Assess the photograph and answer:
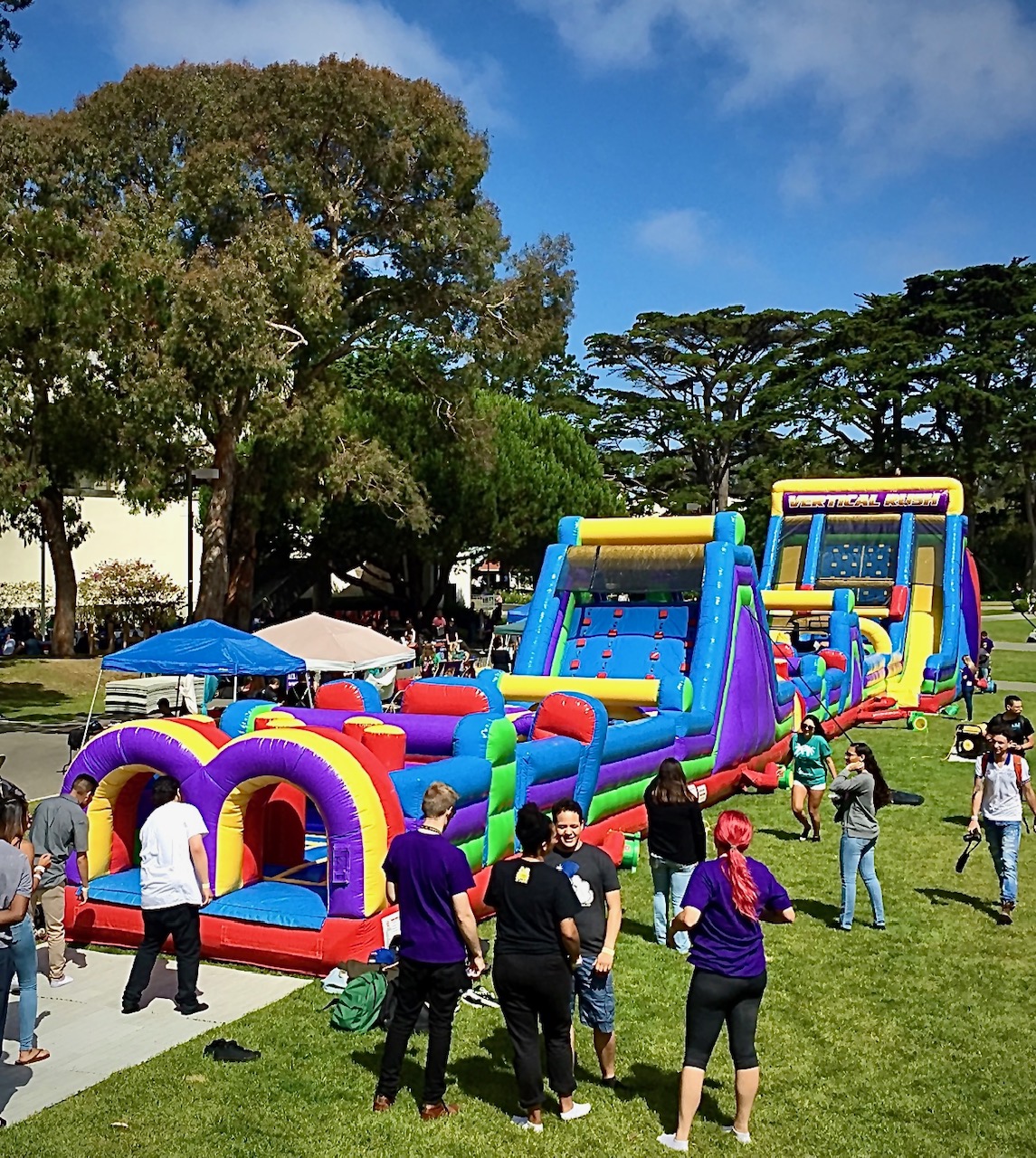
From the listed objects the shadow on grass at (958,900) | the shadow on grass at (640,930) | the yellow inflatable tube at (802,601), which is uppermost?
the yellow inflatable tube at (802,601)

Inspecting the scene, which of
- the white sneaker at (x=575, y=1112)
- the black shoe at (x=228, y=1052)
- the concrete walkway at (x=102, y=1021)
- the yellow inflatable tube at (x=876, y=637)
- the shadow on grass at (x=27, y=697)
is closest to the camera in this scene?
the white sneaker at (x=575, y=1112)

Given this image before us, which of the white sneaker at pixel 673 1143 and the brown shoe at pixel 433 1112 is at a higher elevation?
the white sneaker at pixel 673 1143

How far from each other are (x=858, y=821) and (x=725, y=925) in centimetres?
399

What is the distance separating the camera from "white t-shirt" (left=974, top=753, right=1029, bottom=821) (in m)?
9.11

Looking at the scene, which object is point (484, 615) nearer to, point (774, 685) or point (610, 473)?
point (610, 473)

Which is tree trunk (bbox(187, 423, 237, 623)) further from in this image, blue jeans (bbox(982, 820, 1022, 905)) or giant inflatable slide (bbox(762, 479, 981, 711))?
blue jeans (bbox(982, 820, 1022, 905))

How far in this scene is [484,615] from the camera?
46.3m

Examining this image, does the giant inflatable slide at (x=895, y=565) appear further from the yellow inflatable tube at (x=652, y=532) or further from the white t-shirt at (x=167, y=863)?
the white t-shirt at (x=167, y=863)

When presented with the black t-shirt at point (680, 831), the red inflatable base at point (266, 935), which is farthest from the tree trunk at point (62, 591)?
the black t-shirt at point (680, 831)

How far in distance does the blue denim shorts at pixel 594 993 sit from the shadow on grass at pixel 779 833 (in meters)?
6.69

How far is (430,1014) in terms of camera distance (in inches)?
225

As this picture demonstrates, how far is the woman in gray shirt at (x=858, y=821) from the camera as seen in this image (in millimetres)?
8867

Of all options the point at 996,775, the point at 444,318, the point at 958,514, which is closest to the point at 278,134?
the point at 444,318

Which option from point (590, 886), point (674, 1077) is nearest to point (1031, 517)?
point (674, 1077)
